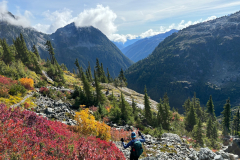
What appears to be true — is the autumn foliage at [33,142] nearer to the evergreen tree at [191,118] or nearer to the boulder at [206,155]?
the boulder at [206,155]

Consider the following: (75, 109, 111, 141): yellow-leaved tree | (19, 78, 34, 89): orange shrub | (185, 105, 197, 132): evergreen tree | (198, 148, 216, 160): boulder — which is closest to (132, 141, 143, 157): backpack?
(75, 109, 111, 141): yellow-leaved tree

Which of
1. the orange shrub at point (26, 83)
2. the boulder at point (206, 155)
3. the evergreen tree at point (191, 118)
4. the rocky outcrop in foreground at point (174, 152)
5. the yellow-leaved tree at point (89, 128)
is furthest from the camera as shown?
the evergreen tree at point (191, 118)

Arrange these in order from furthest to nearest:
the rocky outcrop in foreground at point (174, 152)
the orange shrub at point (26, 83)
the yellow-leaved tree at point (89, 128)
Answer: the orange shrub at point (26, 83) → the yellow-leaved tree at point (89, 128) → the rocky outcrop in foreground at point (174, 152)

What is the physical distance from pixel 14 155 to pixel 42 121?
442 cm

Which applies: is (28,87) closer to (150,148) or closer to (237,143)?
(150,148)

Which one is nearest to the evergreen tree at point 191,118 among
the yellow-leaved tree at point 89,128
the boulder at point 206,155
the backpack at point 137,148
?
the boulder at point 206,155

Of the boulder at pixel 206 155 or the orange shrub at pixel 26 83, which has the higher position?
the orange shrub at pixel 26 83

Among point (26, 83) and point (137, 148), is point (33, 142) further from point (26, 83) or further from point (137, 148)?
point (26, 83)

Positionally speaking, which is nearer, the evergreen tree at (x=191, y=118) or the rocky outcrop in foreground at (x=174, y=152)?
the rocky outcrop in foreground at (x=174, y=152)

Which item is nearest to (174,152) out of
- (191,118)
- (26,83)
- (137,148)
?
(137,148)

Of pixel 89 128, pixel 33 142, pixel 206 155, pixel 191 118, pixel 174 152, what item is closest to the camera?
pixel 33 142

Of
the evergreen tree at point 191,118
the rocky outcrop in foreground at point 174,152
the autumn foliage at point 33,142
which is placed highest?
the autumn foliage at point 33,142

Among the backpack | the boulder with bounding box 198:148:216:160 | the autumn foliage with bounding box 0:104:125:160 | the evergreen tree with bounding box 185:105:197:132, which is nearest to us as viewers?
the autumn foliage with bounding box 0:104:125:160

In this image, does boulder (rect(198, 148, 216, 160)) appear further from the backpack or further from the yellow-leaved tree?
the yellow-leaved tree
